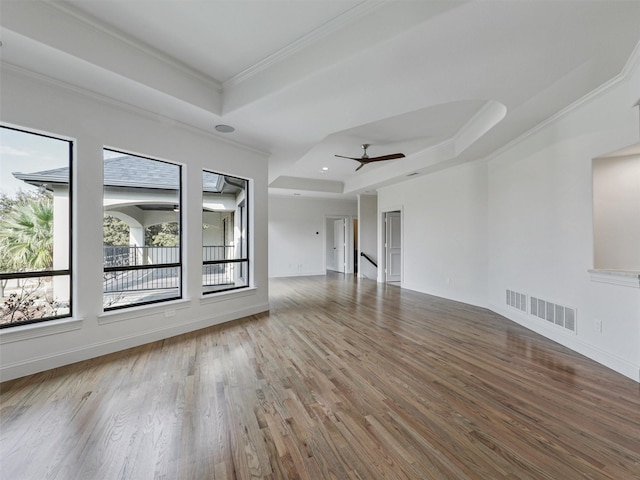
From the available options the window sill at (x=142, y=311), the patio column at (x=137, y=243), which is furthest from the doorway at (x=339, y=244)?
the patio column at (x=137, y=243)

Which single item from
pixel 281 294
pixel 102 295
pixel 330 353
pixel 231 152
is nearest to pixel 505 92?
pixel 330 353

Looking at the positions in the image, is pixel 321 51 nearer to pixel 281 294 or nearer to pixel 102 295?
pixel 102 295

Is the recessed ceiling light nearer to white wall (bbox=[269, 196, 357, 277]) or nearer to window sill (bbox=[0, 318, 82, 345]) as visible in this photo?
window sill (bbox=[0, 318, 82, 345])

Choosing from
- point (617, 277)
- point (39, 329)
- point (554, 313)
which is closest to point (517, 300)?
point (554, 313)

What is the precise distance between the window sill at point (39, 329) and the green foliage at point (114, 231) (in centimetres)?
87

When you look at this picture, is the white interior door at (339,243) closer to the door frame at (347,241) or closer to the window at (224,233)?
the door frame at (347,241)

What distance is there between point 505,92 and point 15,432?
16.0ft

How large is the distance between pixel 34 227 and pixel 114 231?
0.65 m

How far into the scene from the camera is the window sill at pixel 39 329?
2.54 metres

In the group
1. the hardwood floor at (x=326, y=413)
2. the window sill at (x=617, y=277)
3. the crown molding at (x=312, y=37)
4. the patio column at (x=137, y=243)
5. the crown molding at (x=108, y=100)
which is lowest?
the hardwood floor at (x=326, y=413)

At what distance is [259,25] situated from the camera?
2410mm

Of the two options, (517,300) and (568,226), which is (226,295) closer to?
(517,300)

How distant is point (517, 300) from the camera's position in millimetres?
4336

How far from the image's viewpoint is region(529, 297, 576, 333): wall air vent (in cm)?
331
